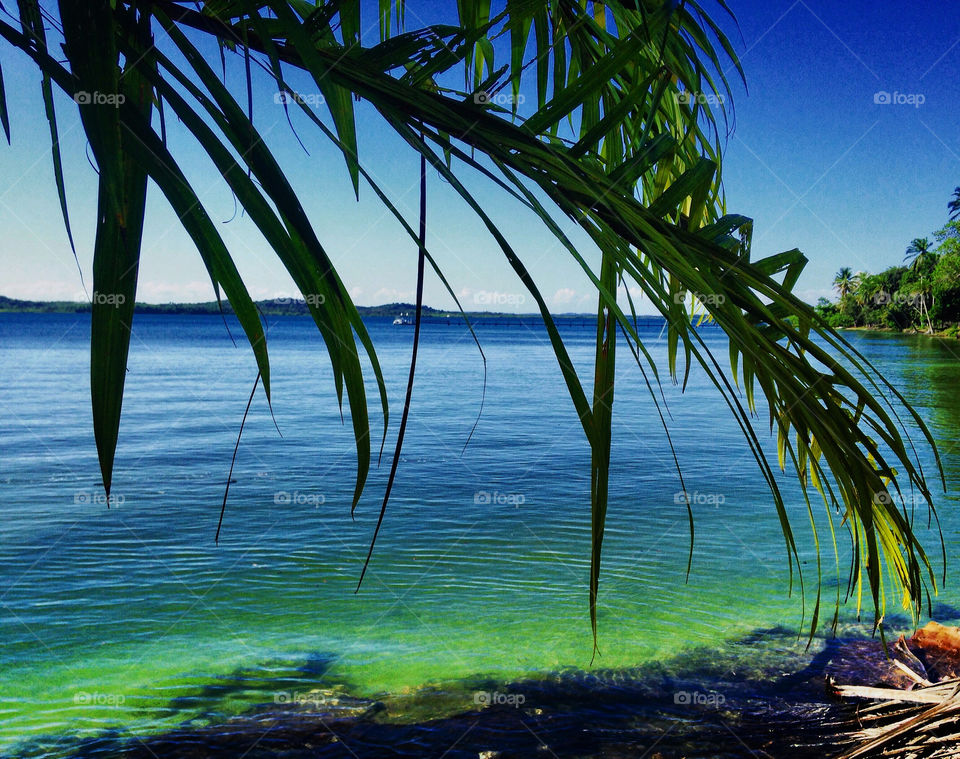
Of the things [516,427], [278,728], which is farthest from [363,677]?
[516,427]

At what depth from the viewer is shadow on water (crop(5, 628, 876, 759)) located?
3646mm

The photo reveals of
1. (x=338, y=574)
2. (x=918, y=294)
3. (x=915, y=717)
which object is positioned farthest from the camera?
(x=918, y=294)

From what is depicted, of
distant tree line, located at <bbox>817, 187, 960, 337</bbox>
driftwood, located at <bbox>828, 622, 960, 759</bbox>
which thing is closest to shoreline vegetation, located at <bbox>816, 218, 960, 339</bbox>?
distant tree line, located at <bbox>817, 187, 960, 337</bbox>

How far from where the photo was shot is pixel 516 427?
606 inches

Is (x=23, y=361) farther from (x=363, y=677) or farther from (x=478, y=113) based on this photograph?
(x=478, y=113)

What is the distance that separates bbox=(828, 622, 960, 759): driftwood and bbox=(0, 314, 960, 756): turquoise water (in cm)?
50

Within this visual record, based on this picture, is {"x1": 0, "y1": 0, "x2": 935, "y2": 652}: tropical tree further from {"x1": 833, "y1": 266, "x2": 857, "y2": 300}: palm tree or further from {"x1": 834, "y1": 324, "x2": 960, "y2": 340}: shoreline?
{"x1": 833, "y1": 266, "x2": 857, "y2": 300}: palm tree

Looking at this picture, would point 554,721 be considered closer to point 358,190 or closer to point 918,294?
point 358,190

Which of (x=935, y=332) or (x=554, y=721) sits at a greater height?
(x=935, y=332)

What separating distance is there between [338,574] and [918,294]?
71115mm

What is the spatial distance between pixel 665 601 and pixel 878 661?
5.35 feet

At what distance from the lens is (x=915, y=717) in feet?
8.07

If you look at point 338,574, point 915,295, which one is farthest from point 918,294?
point 338,574

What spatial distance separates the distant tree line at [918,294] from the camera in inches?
2083
